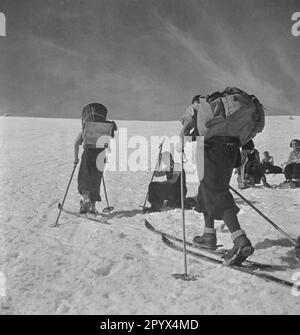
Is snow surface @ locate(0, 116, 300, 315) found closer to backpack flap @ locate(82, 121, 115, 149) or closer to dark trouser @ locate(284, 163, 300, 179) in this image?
backpack flap @ locate(82, 121, 115, 149)

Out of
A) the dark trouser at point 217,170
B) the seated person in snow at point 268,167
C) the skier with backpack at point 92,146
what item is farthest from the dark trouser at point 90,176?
the seated person in snow at point 268,167

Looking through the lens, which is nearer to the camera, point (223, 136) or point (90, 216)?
point (223, 136)

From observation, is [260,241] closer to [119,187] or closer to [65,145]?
[119,187]

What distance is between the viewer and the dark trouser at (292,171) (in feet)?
41.6

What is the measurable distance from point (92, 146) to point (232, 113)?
392 cm

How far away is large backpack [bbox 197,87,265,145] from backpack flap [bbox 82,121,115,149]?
3344 mm

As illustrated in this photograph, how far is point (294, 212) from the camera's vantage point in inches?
297

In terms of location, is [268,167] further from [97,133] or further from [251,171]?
[97,133]

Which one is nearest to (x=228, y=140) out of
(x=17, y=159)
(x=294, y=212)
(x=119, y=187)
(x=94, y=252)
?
(x=94, y=252)

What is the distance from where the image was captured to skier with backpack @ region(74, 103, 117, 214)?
304 inches

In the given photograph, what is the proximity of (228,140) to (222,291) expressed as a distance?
1740 millimetres

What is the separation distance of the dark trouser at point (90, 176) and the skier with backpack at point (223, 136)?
3.51 m

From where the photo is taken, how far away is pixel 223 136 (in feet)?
15.2

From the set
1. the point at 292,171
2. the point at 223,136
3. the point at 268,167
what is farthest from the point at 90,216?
the point at 268,167
